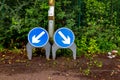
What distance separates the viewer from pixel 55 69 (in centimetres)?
644

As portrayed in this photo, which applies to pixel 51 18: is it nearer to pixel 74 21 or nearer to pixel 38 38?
pixel 38 38

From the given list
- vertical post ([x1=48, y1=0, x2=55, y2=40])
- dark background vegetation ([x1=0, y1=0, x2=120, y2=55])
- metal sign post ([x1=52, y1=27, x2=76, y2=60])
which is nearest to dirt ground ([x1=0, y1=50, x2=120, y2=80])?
metal sign post ([x1=52, y1=27, x2=76, y2=60])

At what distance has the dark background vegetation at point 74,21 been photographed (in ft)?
24.9

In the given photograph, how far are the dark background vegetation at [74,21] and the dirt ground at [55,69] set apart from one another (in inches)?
27.1

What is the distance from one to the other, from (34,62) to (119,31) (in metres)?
2.73

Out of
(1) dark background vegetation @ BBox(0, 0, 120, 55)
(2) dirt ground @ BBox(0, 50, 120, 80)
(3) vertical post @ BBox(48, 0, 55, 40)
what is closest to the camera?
(2) dirt ground @ BBox(0, 50, 120, 80)

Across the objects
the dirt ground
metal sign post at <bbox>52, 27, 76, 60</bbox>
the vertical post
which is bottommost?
the dirt ground

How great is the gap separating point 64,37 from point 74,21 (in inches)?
38.6

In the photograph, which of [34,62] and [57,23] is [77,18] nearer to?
[57,23]

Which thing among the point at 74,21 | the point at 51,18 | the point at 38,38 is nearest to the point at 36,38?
the point at 38,38

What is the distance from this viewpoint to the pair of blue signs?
6973mm

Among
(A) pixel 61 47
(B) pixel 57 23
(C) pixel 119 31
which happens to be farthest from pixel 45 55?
(C) pixel 119 31

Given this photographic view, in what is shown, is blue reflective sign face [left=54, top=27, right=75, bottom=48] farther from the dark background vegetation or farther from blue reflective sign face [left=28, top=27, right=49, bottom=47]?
the dark background vegetation

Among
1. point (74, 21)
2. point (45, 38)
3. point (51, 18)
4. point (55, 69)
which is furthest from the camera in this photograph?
point (74, 21)
